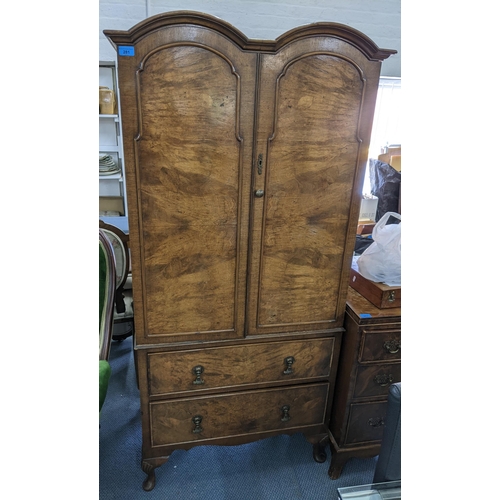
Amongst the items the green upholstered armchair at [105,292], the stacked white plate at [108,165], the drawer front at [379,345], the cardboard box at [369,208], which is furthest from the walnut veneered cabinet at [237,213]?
the stacked white plate at [108,165]

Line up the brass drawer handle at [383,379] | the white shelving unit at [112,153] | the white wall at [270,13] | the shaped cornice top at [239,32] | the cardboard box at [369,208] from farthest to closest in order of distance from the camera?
the white shelving unit at [112,153] → the cardboard box at [369,208] → the white wall at [270,13] → the brass drawer handle at [383,379] → the shaped cornice top at [239,32]

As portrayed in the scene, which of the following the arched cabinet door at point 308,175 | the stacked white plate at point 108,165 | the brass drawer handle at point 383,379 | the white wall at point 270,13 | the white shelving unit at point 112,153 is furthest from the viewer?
the stacked white plate at point 108,165

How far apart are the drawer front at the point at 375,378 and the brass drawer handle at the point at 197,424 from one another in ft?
2.22

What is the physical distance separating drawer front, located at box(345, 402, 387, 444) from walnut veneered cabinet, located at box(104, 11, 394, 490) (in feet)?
0.41

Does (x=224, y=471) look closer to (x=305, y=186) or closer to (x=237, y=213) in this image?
(x=237, y=213)

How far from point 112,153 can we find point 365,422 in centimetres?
288

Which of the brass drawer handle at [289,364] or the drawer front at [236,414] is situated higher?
the brass drawer handle at [289,364]

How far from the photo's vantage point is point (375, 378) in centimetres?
150

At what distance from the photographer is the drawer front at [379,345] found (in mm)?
1406

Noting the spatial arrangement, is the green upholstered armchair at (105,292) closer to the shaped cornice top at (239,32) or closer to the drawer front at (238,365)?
the drawer front at (238,365)

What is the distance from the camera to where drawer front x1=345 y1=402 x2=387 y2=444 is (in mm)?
1536
